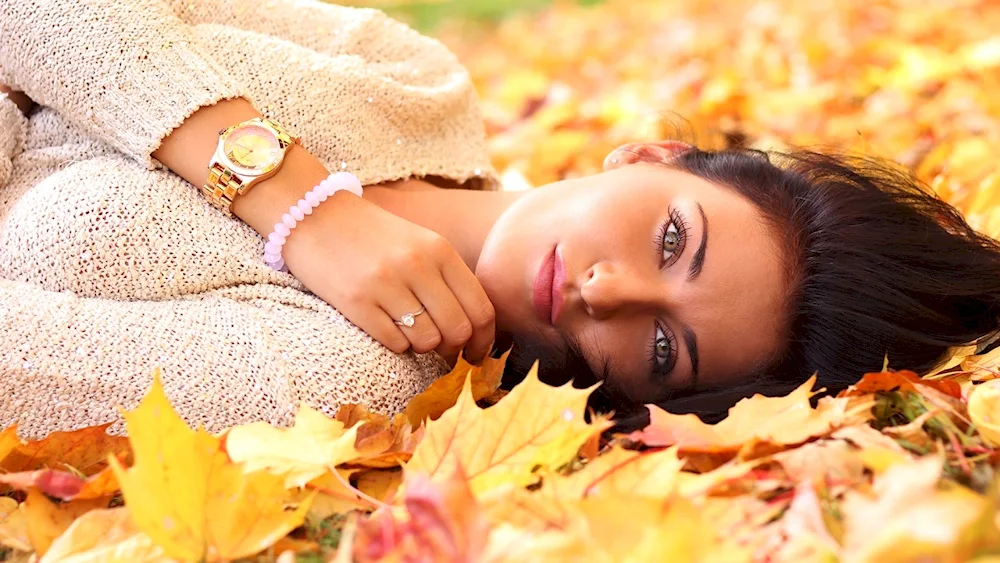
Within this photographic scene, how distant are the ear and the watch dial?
0.63 metres

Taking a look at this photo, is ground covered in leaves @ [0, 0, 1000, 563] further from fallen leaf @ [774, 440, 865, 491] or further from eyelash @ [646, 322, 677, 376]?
eyelash @ [646, 322, 677, 376]

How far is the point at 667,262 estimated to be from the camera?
Answer: 1.42 m

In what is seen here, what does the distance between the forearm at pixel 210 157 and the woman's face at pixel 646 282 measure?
12.4 inches

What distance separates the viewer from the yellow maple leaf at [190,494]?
2.67 feet

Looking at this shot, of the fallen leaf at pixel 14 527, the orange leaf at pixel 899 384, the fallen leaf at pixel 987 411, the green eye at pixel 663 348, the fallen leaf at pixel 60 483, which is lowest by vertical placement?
the fallen leaf at pixel 14 527

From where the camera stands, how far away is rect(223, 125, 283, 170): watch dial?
4.63 feet

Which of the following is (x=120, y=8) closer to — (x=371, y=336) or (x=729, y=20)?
(x=371, y=336)

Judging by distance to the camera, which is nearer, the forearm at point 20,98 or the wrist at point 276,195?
the wrist at point 276,195

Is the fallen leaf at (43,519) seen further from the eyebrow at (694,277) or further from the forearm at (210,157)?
the eyebrow at (694,277)

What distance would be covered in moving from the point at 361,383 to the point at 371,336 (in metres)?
0.08

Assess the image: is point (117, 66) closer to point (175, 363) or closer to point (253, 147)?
point (253, 147)

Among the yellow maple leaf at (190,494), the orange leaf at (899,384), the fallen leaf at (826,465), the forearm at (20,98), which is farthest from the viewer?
the forearm at (20,98)

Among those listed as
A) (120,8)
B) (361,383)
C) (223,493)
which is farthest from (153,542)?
(120,8)

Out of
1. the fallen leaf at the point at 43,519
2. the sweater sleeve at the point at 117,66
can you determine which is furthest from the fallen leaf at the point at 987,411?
the sweater sleeve at the point at 117,66
